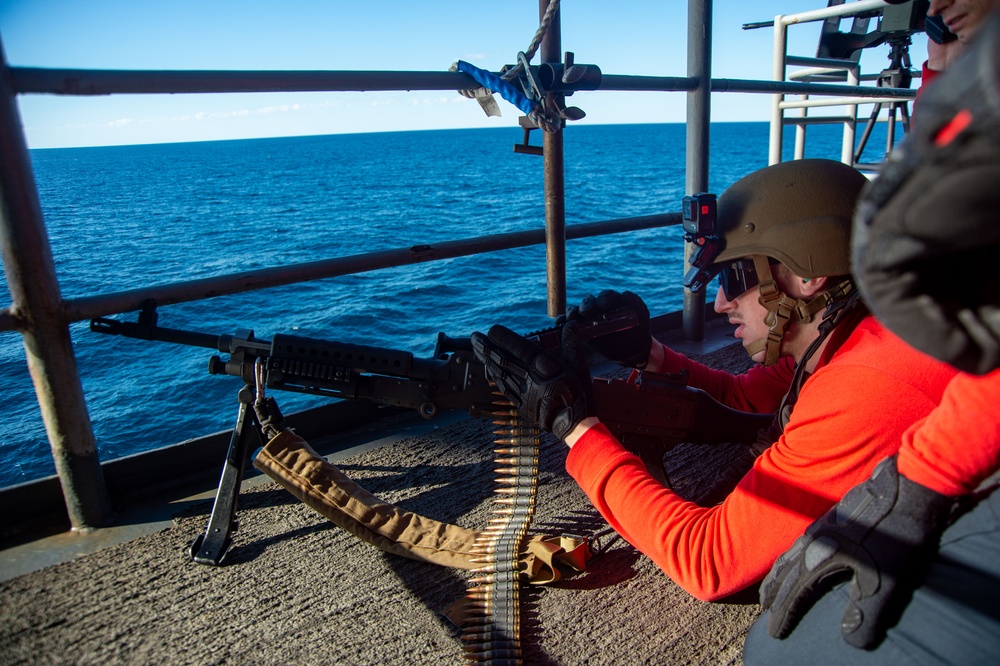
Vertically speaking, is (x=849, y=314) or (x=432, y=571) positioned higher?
(x=849, y=314)

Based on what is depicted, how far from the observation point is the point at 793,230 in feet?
6.26

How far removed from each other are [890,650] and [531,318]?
16.9m

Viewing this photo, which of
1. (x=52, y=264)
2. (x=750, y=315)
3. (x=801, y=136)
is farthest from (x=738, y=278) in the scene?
(x=801, y=136)

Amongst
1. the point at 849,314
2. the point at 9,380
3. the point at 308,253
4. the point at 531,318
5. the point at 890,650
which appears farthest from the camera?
the point at 308,253

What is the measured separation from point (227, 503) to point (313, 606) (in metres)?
0.49

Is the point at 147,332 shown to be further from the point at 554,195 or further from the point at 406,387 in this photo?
the point at 554,195

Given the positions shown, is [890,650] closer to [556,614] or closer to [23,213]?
[556,614]

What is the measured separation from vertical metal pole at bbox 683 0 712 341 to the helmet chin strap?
1.31m

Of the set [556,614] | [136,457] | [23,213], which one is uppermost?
[23,213]

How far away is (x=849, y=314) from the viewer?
1.83 m

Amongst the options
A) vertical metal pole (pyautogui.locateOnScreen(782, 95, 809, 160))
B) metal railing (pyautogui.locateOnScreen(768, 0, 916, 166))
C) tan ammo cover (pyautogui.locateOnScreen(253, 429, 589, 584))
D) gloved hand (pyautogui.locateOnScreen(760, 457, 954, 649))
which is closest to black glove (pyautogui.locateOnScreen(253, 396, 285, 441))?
tan ammo cover (pyautogui.locateOnScreen(253, 429, 589, 584))

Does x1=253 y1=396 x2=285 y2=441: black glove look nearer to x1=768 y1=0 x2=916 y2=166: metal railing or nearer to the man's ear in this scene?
the man's ear

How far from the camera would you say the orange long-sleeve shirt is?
1536 millimetres

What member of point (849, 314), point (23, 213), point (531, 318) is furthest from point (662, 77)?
point (531, 318)
